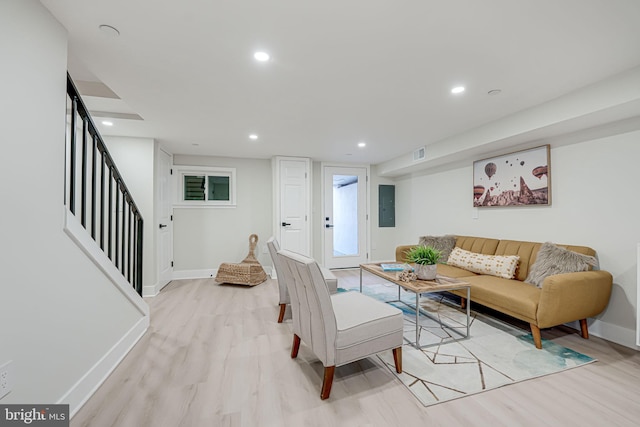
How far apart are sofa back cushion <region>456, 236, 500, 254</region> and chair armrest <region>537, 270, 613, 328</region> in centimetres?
115

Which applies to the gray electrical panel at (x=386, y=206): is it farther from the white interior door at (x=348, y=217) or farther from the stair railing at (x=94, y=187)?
the stair railing at (x=94, y=187)

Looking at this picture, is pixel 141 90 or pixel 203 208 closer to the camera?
pixel 141 90

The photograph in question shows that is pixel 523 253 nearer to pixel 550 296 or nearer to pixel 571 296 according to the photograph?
pixel 571 296

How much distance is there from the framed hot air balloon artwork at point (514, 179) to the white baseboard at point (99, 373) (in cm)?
442

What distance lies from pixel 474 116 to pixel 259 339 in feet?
10.8

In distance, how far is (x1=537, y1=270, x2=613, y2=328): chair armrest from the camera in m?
2.24

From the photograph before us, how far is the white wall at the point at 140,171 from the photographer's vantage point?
382cm

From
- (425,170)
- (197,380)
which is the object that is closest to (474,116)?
(425,170)

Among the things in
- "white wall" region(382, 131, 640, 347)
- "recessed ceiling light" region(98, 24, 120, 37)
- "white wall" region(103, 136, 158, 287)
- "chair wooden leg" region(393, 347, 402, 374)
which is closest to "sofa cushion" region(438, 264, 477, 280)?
"white wall" region(382, 131, 640, 347)

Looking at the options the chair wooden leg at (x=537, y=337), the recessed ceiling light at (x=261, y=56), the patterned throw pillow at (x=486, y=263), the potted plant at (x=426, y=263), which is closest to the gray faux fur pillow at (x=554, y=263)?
the patterned throw pillow at (x=486, y=263)

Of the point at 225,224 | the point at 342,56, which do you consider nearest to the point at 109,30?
the point at 342,56

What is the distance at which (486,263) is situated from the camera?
130 inches

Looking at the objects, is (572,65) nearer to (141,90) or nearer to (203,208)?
(141,90)

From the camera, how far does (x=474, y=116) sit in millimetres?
3072
